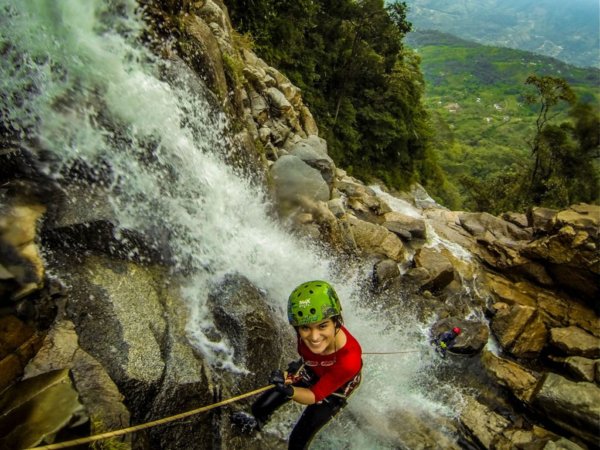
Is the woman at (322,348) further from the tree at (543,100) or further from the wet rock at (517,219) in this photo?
the tree at (543,100)

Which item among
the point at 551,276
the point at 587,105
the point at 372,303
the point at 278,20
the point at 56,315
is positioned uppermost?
the point at 587,105

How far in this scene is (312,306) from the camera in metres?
4.34

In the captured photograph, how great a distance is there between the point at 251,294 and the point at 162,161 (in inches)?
128

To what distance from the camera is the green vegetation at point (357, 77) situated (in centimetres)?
2258

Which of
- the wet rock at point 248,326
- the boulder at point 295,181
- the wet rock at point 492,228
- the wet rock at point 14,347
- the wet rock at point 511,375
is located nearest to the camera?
the wet rock at point 14,347

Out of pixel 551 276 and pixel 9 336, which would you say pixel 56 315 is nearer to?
pixel 9 336

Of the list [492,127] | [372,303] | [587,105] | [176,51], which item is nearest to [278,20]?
[176,51]

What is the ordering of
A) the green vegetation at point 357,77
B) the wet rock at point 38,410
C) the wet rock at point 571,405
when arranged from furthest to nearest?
the green vegetation at point 357,77
the wet rock at point 571,405
the wet rock at point 38,410

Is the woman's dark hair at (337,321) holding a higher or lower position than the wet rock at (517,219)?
higher

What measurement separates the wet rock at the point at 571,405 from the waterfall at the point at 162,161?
7.25 ft

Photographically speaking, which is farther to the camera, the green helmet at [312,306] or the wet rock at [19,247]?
the green helmet at [312,306]

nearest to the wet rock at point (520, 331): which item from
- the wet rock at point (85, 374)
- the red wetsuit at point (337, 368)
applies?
the red wetsuit at point (337, 368)

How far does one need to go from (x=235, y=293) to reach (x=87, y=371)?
3.04 m

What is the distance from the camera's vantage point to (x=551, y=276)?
606 inches
